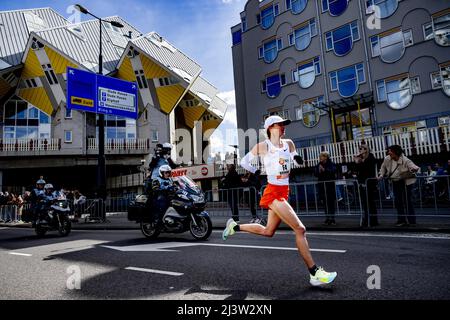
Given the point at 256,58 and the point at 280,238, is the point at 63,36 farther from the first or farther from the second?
the point at 280,238

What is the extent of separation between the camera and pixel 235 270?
13.3ft

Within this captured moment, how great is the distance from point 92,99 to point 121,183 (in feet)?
68.3

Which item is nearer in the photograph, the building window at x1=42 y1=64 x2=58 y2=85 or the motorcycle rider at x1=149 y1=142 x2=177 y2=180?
the motorcycle rider at x1=149 y1=142 x2=177 y2=180

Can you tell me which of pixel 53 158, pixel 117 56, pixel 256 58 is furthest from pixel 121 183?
pixel 256 58

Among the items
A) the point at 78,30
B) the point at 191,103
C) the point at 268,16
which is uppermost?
the point at 78,30

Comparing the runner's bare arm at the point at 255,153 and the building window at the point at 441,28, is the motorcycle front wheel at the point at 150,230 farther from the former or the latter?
the building window at the point at 441,28

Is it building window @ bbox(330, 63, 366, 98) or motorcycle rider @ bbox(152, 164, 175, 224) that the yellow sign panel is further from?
building window @ bbox(330, 63, 366, 98)

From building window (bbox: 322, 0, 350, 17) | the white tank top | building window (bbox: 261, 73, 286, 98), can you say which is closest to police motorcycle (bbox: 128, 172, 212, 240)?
the white tank top

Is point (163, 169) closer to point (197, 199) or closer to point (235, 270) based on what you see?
point (197, 199)

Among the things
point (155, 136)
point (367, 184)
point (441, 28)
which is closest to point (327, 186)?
point (367, 184)

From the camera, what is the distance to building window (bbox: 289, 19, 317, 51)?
77.4 ft

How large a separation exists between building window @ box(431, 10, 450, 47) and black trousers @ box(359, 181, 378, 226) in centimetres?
1543

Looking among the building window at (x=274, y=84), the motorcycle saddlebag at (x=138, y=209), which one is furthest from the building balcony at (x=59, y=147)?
the motorcycle saddlebag at (x=138, y=209)

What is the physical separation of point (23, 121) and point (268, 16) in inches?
1106
